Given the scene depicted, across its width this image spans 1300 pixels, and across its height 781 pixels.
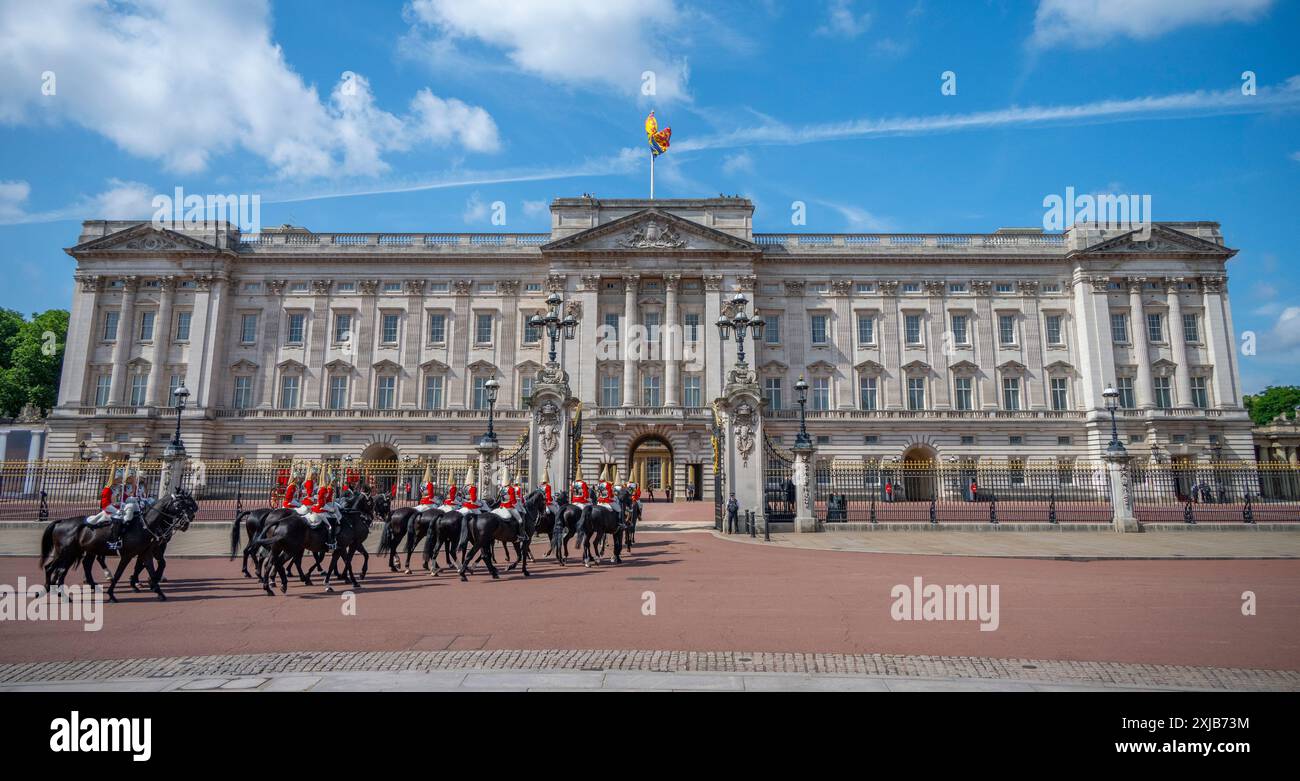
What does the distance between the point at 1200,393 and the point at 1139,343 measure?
18.2 ft

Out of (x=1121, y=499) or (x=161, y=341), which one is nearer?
(x=1121, y=499)

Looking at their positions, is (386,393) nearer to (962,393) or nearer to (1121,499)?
(962,393)

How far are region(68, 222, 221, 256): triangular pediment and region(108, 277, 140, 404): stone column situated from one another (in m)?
2.38

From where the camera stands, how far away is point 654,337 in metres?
46.2

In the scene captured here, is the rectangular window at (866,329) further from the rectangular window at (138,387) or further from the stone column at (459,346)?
the rectangular window at (138,387)

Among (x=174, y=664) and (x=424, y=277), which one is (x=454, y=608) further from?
(x=424, y=277)

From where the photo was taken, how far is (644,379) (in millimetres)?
45844

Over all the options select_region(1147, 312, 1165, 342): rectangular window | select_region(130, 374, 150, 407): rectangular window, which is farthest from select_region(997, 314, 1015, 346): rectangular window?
select_region(130, 374, 150, 407): rectangular window

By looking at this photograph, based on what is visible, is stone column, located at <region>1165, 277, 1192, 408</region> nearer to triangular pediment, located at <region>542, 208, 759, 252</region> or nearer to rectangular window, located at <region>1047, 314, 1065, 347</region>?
rectangular window, located at <region>1047, 314, 1065, 347</region>

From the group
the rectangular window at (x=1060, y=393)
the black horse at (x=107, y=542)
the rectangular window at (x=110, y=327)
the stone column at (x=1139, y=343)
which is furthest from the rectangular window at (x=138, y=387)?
the stone column at (x=1139, y=343)

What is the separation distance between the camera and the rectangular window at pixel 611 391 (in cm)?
4562

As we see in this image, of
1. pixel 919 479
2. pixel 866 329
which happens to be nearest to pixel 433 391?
pixel 866 329
